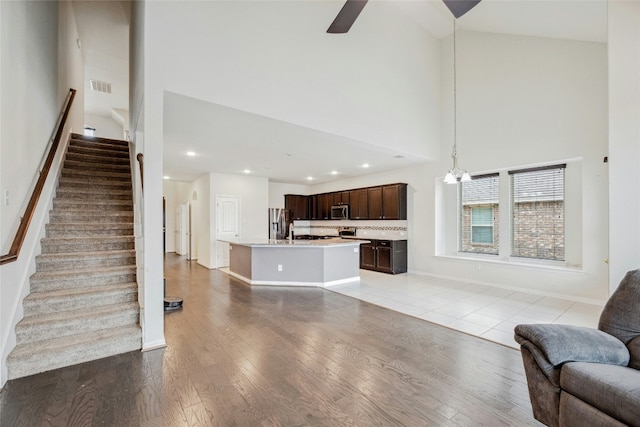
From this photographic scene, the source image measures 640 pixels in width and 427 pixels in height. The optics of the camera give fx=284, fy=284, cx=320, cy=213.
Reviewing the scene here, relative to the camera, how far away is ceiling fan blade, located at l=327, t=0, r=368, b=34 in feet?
9.13

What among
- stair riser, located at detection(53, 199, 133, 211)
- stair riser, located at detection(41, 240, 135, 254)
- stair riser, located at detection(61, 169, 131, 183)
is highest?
stair riser, located at detection(61, 169, 131, 183)

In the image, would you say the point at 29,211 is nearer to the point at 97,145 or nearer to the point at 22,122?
the point at 22,122

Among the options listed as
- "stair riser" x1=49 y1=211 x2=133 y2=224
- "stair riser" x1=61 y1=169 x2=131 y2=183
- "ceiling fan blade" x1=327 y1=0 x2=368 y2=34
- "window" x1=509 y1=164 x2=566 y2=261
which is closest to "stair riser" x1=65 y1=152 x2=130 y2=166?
"stair riser" x1=61 y1=169 x2=131 y2=183

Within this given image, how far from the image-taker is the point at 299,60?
12.7 ft

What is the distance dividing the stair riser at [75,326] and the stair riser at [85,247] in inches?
41.7

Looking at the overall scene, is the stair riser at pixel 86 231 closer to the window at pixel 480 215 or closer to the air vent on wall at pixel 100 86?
the air vent on wall at pixel 100 86

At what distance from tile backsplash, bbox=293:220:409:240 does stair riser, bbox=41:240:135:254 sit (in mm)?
5615

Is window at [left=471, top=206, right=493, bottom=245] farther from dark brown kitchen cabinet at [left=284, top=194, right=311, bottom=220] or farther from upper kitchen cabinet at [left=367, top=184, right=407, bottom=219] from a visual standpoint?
dark brown kitchen cabinet at [left=284, top=194, right=311, bottom=220]

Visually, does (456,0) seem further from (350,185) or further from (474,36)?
(350,185)

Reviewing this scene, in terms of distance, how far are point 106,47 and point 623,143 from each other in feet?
29.5

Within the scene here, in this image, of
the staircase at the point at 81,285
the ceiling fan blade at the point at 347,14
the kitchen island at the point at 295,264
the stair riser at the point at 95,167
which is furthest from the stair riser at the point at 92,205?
the ceiling fan blade at the point at 347,14

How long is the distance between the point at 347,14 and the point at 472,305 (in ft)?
13.8

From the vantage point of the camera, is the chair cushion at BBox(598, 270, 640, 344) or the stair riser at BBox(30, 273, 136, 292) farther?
the stair riser at BBox(30, 273, 136, 292)

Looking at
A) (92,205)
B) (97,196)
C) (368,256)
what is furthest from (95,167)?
(368,256)
